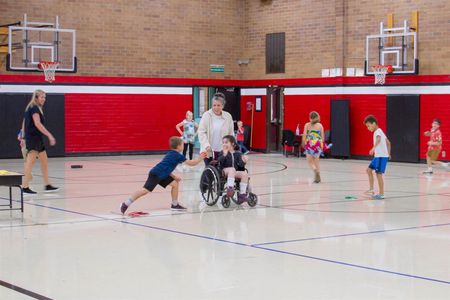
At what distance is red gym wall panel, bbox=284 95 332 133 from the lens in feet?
93.2

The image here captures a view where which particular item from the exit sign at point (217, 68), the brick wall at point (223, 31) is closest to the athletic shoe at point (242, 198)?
the brick wall at point (223, 31)

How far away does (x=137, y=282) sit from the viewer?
739 cm

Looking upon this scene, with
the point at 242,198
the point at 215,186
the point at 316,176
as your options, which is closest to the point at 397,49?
the point at 316,176

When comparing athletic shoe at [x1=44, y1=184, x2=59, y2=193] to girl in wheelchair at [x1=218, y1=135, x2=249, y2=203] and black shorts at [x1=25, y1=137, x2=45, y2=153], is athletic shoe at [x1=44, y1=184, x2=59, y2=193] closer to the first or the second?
black shorts at [x1=25, y1=137, x2=45, y2=153]

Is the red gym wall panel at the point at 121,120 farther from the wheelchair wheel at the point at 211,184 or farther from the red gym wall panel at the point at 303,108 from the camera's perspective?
the wheelchair wheel at the point at 211,184

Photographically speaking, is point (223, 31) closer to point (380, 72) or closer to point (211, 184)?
point (380, 72)

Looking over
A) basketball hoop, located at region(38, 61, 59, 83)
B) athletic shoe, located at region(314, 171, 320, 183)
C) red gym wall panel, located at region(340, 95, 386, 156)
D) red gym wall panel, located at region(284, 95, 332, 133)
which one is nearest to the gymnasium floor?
athletic shoe, located at region(314, 171, 320, 183)

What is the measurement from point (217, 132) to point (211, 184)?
940 millimetres

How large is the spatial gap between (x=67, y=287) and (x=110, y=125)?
2127 cm

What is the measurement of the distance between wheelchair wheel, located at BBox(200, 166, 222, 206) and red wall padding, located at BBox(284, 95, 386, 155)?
567 inches

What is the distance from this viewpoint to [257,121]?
3117cm

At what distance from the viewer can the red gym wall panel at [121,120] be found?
27391 millimetres

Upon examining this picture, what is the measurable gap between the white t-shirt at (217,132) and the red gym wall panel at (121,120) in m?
14.5

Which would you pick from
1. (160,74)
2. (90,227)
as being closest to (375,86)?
(160,74)
